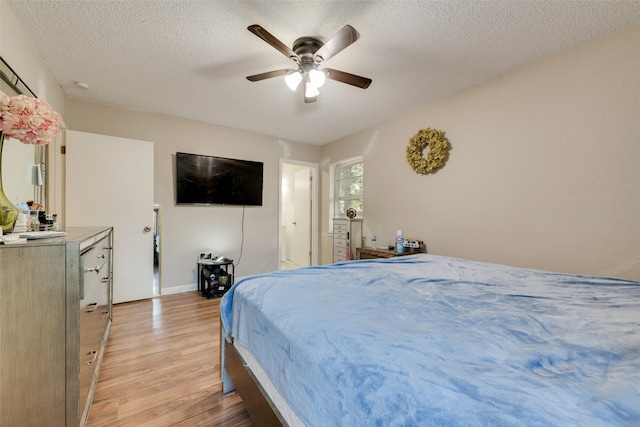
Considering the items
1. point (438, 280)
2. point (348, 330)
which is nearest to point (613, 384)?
point (348, 330)

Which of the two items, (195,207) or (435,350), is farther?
(195,207)

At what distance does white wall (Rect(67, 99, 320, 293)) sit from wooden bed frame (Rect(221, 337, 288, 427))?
242cm

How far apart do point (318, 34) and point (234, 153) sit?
2459mm

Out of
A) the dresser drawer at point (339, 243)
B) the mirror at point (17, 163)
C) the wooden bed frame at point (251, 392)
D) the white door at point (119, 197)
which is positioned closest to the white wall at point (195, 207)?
the white door at point (119, 197)

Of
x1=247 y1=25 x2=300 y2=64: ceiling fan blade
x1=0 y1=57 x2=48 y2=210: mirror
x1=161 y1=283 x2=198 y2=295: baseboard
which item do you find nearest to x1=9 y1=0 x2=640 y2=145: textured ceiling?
x1=247 y1=25 x2=300 y2=64: ceiling fan blade

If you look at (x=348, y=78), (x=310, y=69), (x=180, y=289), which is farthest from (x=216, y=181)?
(x=348, y=78)

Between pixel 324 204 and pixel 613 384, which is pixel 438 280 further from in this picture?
pixel 324 204

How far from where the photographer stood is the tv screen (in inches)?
139

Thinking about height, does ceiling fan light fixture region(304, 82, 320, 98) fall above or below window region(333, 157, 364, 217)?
above

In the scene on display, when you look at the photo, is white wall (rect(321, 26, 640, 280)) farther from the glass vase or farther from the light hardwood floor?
the glass vase

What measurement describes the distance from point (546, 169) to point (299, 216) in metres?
3.91

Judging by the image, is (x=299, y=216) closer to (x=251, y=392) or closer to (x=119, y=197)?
(x=119, y=197)

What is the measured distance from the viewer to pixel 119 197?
3.03 meters

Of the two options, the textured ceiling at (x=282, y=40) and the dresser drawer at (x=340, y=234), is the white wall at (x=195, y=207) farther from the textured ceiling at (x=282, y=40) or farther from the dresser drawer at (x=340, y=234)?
the dresser drawer at (x=340, y=234)
